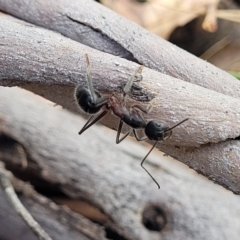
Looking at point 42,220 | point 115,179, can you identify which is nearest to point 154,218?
point 115,179

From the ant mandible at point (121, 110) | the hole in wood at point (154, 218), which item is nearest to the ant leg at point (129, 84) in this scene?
the ant mandible at point (121, 110)

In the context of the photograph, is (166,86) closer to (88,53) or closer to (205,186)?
(88,53)

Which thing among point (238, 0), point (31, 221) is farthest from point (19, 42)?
point (238, 0)

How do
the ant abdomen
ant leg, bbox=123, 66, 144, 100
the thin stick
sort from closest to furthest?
1. ant leg, bbox=123, 66, 144, 100
2. the ant abdomen
3. the thin stick

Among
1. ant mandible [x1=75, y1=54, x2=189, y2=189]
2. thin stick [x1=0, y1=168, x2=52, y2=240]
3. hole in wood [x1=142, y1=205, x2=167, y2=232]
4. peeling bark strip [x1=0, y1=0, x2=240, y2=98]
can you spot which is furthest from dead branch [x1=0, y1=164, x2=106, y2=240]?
peeling bark strip [x1=0, y1=0, x2=240, y2=98]

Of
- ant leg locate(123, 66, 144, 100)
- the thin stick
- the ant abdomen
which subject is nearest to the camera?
ant leg locate(123, 66, 144, 100)

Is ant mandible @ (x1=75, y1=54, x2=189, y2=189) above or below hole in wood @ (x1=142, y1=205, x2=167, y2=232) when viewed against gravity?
above

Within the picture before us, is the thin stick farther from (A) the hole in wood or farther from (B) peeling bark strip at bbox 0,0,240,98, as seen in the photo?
(B) peeling bark strip at bbox 0,0,240,98
